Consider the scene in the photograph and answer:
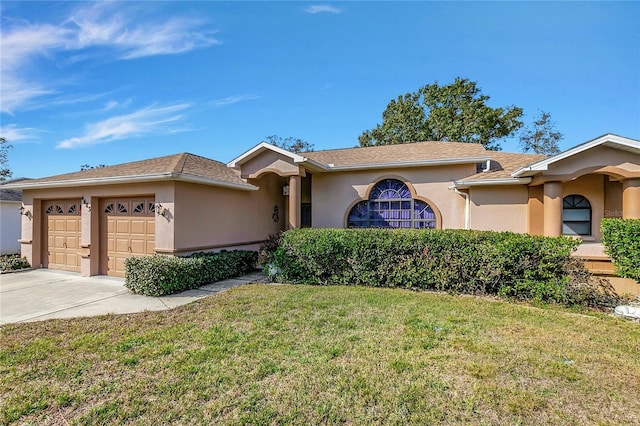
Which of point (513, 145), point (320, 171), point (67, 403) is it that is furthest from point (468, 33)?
point (513, 145)

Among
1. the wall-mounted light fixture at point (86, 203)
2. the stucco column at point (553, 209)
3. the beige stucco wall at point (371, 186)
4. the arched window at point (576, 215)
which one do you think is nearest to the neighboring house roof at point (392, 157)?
the beige stucco wall at point (371, 186)

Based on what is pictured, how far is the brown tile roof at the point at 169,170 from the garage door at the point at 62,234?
1.12 metres

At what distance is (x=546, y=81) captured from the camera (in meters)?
15.7

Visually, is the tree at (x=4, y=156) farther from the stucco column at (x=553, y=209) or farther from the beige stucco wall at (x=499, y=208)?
the stucco column at (x=553, y=209)

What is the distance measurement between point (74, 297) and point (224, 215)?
5076 millimetres

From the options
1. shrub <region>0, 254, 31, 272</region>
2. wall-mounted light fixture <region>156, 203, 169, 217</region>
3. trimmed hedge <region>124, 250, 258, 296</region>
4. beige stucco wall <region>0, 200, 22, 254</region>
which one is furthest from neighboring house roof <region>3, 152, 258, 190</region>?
beige stucco wall <region>0, 200, 22, 254</region>

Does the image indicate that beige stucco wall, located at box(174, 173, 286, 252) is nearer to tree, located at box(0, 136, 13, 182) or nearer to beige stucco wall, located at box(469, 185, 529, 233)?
beige stucco wall, located at box(469, 185, 529, 233)

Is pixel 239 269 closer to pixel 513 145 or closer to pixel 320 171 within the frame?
pixel 320 171

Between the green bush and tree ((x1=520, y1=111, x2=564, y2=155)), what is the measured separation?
1158 inches

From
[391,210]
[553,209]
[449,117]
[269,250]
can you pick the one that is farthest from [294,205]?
[449,117]

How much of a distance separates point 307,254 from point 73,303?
6.22 m

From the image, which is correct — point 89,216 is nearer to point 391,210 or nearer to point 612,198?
point 391,210

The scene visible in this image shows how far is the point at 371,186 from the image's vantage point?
12.6 m

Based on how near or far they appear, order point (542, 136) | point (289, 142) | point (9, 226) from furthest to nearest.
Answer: point (289, 142), point (542, 136), point (9, 226)
